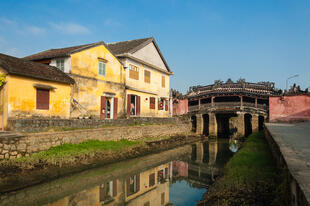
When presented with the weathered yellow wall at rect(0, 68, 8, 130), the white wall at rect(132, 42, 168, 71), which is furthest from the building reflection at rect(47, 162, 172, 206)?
Result: the white wall at rect(132, 42, 168, 71)

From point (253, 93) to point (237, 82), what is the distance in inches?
107

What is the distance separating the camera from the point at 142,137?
59.0 feet

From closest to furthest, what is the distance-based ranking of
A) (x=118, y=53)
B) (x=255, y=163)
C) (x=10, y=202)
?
1. (x=10, y=202)
2. (x=255, y=163)
3. (x=118, y=53)

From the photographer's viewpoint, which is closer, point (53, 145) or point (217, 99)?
point (53, 145)

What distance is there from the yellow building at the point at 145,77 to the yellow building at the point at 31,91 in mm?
6425

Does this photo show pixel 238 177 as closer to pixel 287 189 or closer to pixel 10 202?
pixel 287 189

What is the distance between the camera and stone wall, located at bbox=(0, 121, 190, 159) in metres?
9.25

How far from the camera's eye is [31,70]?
12094 millimetres

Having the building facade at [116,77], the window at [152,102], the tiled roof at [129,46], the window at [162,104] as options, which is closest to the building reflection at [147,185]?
the building facade at [116,77]

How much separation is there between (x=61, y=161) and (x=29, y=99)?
410 cm

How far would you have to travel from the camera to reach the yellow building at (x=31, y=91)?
432 inches

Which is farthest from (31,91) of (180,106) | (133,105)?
(180,106)

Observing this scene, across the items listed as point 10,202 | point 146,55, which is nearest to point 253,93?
point 146,55

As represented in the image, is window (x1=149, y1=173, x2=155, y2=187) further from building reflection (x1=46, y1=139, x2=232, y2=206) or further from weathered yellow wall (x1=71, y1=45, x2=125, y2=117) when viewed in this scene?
weathered yellow wall (x1=71, y1=45, x2=125, y2=117)
